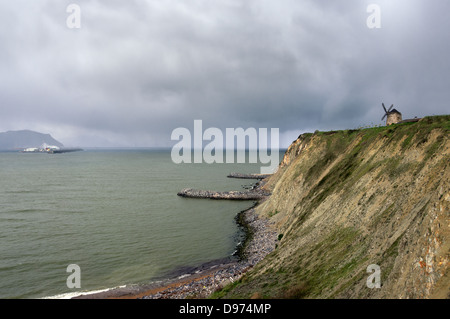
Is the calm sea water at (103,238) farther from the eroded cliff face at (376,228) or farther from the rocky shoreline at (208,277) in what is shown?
the eroded cliff face at (376,228)

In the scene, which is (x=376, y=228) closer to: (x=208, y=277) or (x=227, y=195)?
(x=208, y=277)

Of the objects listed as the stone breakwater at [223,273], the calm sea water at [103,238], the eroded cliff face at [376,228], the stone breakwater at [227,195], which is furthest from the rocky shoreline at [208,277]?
the stone breakwater at [227,195]

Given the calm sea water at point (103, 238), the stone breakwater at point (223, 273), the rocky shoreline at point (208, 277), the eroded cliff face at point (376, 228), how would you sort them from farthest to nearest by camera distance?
the calm sea water at point (103, 238) < the rocky shoreline at point (208, 277) < the stone breakwater at point (223, 273) < the eroded cliff face at point (376, 228)

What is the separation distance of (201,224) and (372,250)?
3403 centimetres

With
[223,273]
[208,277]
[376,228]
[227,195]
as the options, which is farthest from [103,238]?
[227,195]

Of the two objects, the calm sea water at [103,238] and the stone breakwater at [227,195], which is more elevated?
the stone breakwater at [227,195]

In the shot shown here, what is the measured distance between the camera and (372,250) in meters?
15.4

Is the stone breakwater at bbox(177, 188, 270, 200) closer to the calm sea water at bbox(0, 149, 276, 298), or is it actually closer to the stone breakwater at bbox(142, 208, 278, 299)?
the calm sea water at bbox(0, 149, 276, 298)

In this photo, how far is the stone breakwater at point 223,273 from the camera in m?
22.5

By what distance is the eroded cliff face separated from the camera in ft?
36.1

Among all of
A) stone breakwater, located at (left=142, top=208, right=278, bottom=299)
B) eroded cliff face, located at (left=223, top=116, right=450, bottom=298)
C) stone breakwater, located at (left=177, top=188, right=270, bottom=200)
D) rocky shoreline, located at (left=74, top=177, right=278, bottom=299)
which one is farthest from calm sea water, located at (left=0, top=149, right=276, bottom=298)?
eroded cliff face, located at (left=223, top=116, right=450, bottom=298)

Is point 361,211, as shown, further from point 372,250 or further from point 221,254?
point 221,254

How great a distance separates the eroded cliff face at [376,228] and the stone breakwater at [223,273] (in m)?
2.64

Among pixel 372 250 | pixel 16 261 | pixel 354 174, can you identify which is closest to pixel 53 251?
pixel 16 261
